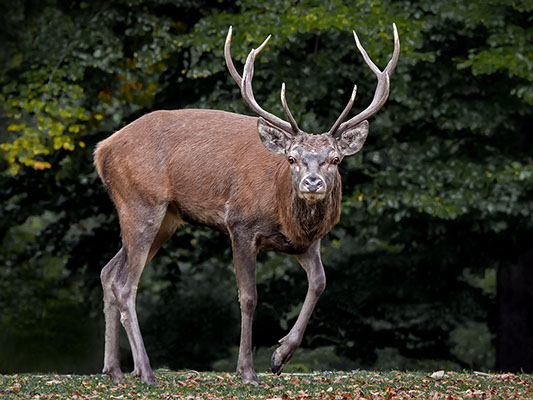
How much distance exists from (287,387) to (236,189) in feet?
5.27

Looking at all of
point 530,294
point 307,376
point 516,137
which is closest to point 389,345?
point 530,294

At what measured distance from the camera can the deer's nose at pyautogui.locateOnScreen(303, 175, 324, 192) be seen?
22.6ft

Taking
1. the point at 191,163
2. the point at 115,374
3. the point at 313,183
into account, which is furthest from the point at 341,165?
the point at 313,183

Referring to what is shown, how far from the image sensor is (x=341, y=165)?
12547 millimetres

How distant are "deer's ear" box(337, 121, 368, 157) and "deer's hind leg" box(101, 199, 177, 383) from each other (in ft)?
5.35

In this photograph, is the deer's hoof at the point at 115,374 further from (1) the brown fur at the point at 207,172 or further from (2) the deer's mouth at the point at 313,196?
(2) the deer's mouth at the point at 313,196

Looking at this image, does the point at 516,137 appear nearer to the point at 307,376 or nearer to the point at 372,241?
the point at 372,241

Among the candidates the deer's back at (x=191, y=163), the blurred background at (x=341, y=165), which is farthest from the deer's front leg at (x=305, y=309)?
the blurred background at (x=341, y=165)

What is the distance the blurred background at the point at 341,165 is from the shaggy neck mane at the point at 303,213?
151 inches

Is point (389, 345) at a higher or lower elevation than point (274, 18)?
lower

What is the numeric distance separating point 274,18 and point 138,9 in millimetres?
2063

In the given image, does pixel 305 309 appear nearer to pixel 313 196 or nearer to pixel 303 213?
pixel 303 213

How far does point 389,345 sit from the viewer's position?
13.8 m

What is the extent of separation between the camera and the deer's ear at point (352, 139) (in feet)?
24.5
